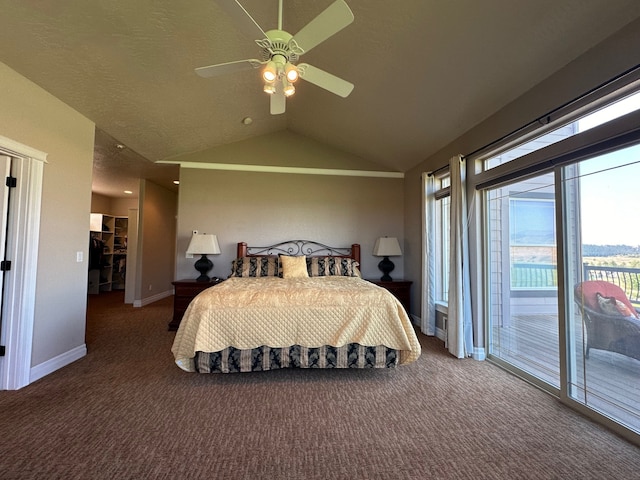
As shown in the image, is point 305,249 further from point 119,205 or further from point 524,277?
point 119,205

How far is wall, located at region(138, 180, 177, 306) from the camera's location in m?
6.24

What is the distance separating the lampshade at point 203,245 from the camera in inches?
184

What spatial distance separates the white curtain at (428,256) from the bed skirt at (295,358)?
5.64ft

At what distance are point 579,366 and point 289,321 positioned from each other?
97.9 inches

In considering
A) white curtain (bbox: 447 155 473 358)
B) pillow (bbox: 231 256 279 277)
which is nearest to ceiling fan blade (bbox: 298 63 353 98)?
white curtain (bbox: 447 155 473 358)

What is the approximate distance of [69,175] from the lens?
3.16 metres

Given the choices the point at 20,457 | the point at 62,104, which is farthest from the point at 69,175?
the point at 20,457

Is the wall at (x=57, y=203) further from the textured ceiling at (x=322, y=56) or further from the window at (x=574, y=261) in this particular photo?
the window at (x=574, y=261)

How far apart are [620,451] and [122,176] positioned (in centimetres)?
779

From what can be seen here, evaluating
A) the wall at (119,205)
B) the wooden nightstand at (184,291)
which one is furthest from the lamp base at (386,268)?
the wall at (119,205)

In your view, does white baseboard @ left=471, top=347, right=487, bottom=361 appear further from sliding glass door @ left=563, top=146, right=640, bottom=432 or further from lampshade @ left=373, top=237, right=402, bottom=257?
lampshade @ left=373, top=237, right=402, bottom=257

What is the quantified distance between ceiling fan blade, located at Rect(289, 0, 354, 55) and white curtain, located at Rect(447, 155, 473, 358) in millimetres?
2425

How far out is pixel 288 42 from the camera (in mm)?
1919

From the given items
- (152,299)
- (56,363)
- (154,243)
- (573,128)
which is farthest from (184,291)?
(573,128)
